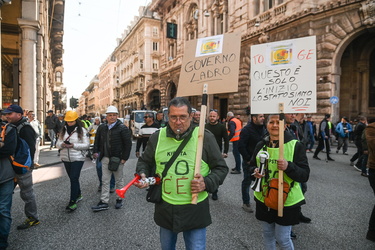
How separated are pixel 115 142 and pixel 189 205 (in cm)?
301

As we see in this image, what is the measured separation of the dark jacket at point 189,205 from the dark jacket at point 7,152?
194 cm

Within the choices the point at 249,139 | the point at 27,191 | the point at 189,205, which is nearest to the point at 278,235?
the point at 189,205

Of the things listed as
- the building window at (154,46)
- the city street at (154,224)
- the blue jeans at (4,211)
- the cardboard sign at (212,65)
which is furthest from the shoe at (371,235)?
the building window at (154,46)

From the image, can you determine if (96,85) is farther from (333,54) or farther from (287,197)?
(287,197)

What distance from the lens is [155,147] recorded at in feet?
6.93

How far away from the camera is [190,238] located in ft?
6.64

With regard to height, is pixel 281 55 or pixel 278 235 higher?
pixel 281 55

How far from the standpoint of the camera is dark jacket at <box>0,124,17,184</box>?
302 centimetres

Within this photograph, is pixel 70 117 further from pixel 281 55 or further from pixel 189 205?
pixel 281 55

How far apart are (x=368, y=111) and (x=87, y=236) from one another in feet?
57.4

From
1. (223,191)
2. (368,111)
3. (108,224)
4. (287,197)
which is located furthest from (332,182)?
(368,111)

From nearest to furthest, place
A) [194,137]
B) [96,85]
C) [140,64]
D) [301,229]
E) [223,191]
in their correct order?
[194,137] < [301,229] < [223,191] < [140,64] < [96,85]

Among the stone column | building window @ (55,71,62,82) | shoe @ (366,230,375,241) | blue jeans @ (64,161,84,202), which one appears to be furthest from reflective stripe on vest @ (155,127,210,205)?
building window @ (55,71,62,82)

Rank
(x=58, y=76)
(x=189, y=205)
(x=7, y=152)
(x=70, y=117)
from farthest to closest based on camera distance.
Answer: (x=58, y=76)
(x=70, y=117)
(x=7, y=152)
(x=189, y=205)
